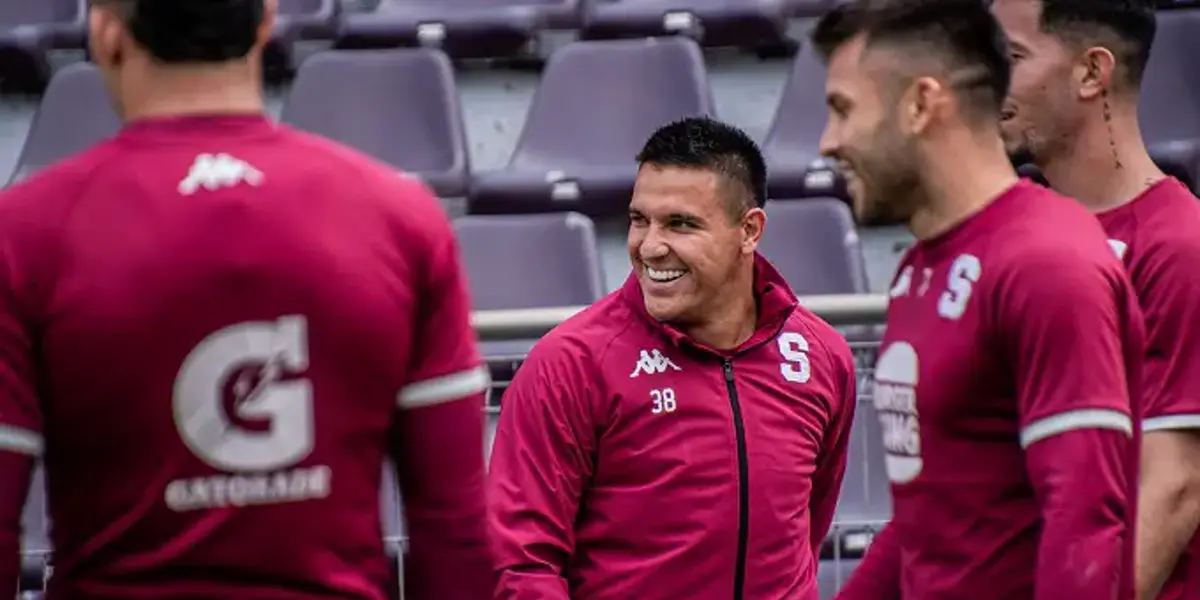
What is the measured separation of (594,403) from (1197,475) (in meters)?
1.04

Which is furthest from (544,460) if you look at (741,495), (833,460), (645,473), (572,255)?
(572,255)

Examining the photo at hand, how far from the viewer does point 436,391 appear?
198 centimetres

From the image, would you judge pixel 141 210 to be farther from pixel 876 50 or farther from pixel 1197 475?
pixel 1197 475

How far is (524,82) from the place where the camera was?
600 centimetres

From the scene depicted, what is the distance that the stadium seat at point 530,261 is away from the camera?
4.85 m

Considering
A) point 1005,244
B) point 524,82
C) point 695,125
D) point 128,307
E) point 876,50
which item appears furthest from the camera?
point 524,82

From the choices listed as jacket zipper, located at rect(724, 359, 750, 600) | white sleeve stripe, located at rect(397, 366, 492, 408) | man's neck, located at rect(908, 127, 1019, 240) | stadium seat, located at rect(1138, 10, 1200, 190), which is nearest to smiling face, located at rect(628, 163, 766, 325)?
jacket zipper, located at rect(724, 359, 750, 600)

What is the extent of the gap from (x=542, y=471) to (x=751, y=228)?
0.71 meters

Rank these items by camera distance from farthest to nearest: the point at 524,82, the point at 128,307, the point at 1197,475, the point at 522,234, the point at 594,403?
the point at 524,82, the point at 522,234, the point at 594,403, the point at 1197,475, the point at 128,307

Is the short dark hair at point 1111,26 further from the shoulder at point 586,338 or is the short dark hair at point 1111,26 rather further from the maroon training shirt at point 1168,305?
the shoulder at point 586,338

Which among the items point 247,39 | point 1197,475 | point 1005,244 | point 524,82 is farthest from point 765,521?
point 524,82

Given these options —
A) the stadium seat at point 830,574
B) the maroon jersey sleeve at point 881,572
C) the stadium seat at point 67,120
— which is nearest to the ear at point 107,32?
the maroon jersey sleeve at point 881,572

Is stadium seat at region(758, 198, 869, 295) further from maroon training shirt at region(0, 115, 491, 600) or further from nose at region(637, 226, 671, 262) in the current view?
maroon training shirt at region(0, 115, 491, 600)

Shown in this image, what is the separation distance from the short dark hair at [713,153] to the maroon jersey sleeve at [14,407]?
5.99 ft
